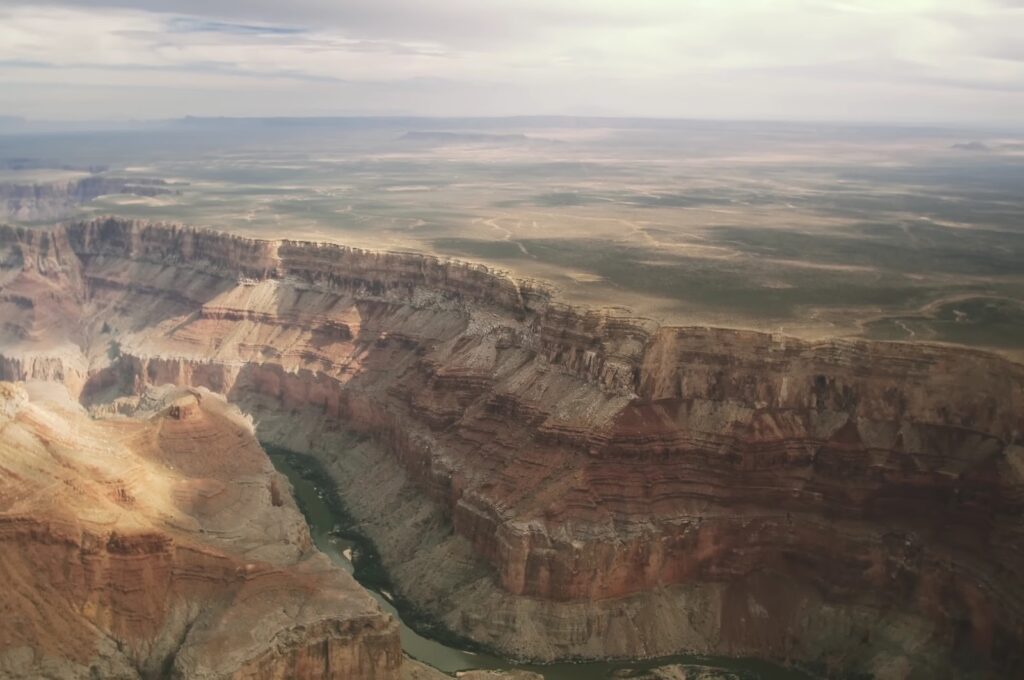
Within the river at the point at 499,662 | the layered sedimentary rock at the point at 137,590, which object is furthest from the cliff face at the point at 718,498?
the layered sedimentary rock at the point at 137,590

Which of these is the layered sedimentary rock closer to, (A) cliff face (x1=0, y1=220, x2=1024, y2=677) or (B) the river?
(B) the river

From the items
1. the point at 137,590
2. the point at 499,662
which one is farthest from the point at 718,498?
the point at 137,590

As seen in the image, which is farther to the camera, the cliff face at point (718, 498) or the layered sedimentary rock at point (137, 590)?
the cliff face at point (718, 498)

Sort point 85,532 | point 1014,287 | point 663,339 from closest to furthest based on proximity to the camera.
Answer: point 85,532, point 663,339, point 1014,287

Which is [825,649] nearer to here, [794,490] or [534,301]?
[794,490]

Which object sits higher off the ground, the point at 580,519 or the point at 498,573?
the point at 580,519

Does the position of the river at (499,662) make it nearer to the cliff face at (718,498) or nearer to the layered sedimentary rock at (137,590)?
the cliff face at (718,498)

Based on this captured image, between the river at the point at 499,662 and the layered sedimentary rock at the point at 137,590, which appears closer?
the layered sedimentary rock at the point at 137,590

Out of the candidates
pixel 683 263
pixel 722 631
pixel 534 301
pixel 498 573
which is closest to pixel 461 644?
pixel 498 573

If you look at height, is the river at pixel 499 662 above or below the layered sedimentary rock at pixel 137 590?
below
